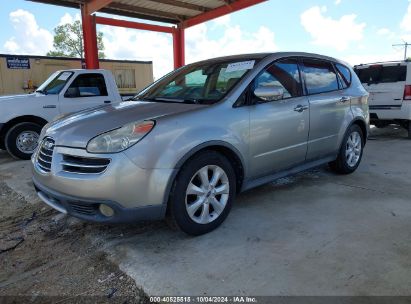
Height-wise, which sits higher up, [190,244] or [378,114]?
[378,114]

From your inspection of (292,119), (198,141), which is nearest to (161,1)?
(292,119)

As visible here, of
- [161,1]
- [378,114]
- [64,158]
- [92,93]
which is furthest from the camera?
[161,1]

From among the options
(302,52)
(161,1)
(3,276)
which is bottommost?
(3,276)

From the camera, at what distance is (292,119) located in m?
3.87

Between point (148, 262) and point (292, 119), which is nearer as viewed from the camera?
point (148, 262)

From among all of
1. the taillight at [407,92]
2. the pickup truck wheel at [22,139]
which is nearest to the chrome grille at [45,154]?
the pickup truck wheel at [22,139]

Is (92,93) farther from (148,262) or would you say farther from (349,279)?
(349,279)

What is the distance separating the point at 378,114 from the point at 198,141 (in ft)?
21.2

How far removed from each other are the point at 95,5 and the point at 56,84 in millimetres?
4144

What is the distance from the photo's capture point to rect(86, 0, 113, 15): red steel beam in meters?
9.82

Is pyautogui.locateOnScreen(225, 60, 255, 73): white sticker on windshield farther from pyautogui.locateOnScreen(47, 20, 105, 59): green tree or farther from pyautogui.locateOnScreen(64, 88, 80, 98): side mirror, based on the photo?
pyautogui.locateOnScreen(47, 20, 105, 59): green tree

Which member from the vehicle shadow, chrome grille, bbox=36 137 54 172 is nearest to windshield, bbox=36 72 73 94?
chrome grille, bbox=36 137 54 172

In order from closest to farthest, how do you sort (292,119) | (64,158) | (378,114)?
(64,158)
(292,119)
(378,114)

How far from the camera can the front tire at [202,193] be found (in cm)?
294
